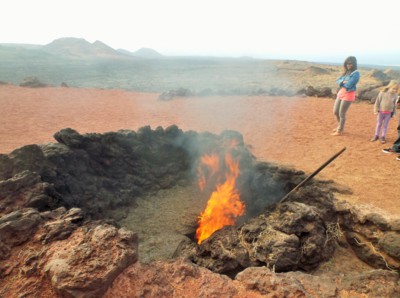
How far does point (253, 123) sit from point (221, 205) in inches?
261

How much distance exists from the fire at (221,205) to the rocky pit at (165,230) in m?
0.18

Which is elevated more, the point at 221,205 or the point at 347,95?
the point at 347,95

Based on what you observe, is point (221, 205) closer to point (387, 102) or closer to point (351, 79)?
point (351, 79)

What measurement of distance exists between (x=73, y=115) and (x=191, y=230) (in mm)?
10358

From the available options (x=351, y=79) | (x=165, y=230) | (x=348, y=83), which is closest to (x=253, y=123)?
(x=348, y=83)

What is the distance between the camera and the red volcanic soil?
7.12 meters

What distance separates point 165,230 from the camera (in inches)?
236

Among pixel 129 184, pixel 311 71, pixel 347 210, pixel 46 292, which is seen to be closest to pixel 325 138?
pixel 347 210

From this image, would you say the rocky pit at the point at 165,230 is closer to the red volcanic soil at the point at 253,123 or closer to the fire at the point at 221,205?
the fire at the point at 221,205

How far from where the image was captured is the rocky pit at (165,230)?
293 centimetres

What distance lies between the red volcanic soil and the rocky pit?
1.21 metres

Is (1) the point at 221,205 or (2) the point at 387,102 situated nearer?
(1) the point at 221,205

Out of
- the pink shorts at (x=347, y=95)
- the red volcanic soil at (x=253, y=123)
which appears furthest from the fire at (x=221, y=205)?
the pink shorts at (x=347, y=95)

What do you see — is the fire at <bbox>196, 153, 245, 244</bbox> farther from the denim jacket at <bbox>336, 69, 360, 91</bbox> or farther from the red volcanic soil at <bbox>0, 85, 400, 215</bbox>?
the denim jacket at <bbox>336, 69, 360, 91</bbox>
